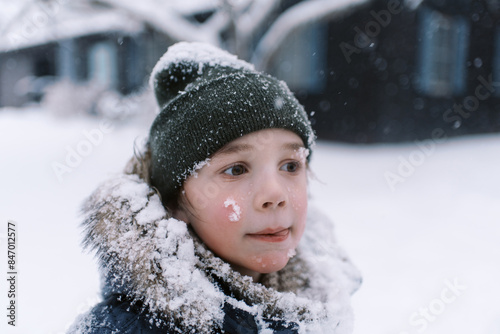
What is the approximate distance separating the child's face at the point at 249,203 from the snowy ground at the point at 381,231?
1163 mm

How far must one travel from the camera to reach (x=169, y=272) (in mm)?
1097

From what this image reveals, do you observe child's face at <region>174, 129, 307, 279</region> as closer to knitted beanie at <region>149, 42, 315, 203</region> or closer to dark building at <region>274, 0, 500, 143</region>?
knitted beanie at <region>149, 42, 315, 203</region>

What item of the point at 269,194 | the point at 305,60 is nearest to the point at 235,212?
the point at 269,194

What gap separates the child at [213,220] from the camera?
3.61ft

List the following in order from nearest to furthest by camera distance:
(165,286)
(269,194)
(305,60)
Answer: (165,286) < (269,194) < (305,60)

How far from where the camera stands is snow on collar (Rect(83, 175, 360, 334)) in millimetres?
1077

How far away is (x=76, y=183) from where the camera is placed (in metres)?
6.12

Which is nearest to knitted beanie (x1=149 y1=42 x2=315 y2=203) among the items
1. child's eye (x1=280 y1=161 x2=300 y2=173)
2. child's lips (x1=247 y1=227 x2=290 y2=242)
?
child's eye (x1=280 y1=161 x2=300 y2=173)

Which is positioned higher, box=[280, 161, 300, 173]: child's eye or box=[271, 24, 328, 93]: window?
box=[271, 24, 328, 93]: window

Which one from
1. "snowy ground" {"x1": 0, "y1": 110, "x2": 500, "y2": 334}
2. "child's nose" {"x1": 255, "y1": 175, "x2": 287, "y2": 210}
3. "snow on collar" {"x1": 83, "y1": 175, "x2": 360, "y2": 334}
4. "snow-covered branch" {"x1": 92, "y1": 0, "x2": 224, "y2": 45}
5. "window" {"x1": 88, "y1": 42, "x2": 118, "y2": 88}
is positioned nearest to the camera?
"snow on collar" {"x1": 83, "y1": 175, "x2": 360, "y2": 334}

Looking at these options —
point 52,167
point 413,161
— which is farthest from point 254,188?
point 413,161

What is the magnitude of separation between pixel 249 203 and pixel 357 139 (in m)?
8.77

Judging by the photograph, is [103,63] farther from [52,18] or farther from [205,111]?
[205,111]

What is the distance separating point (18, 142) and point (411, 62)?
34.8 feet
